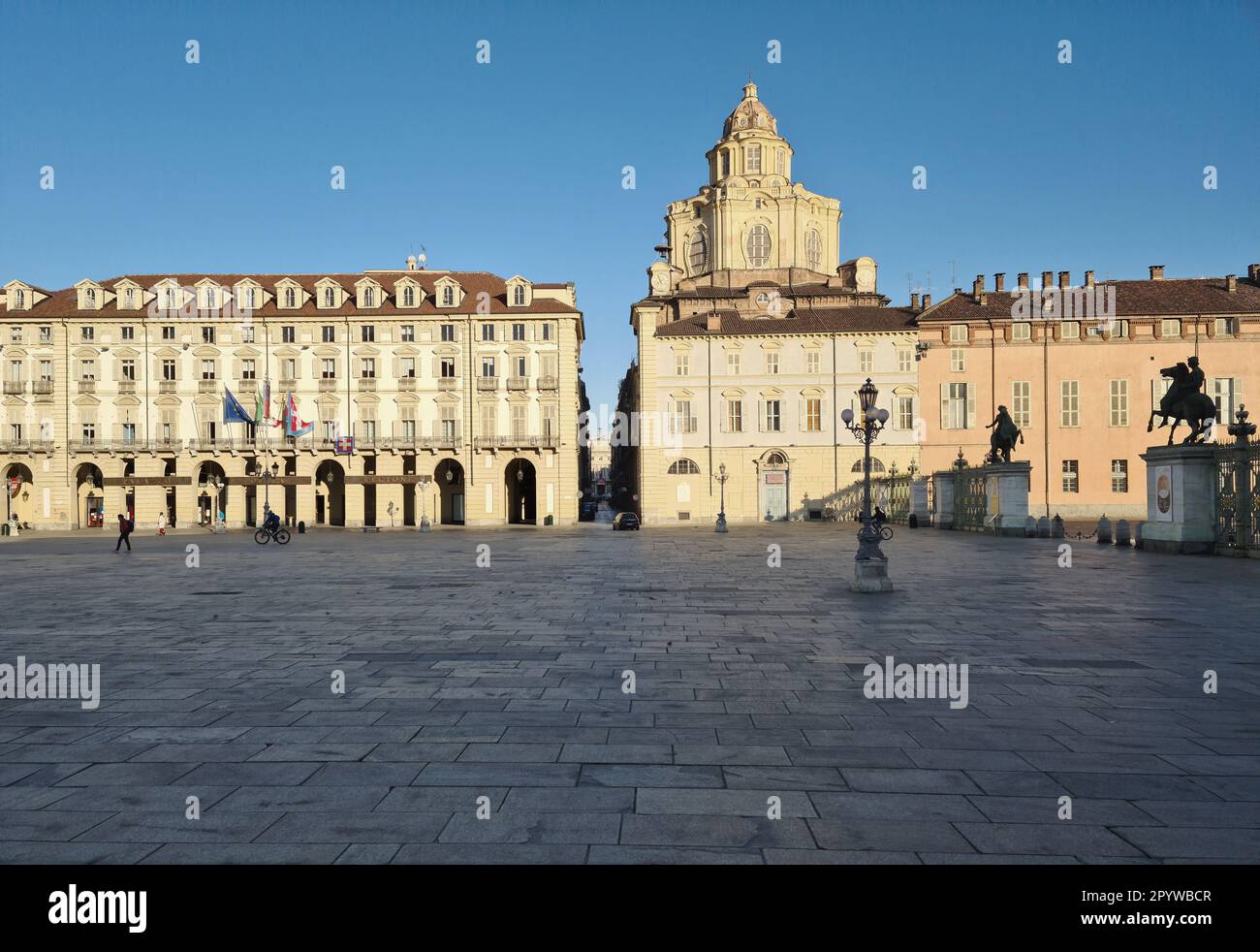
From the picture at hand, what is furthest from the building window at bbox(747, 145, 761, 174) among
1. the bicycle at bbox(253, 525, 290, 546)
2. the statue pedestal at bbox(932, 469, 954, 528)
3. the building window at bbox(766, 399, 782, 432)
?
the bicycle at bbox(253, 525, 290, 546)

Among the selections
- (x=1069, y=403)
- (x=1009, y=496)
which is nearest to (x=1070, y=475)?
(x=1069, y=403)

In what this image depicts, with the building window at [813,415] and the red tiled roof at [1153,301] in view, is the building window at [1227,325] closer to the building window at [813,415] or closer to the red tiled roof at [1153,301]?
the red tiled roof at [1153,301]

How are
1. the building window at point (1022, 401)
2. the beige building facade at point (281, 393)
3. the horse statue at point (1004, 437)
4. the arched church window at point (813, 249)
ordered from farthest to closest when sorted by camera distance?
1. the arched church window at point (813, 249)
2. the beige building facade at point (281, 393)
3. the building window at point (1022, 401)
4. the horse statue at point (1004, 437)

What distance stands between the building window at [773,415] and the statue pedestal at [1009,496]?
1975cm

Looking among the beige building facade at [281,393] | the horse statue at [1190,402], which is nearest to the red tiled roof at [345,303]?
the beige building facade at [281,393]

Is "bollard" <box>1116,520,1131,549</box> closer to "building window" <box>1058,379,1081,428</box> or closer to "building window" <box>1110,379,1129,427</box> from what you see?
"building window" <box>1058,379,1081,428</box>

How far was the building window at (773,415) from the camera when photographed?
174 ft

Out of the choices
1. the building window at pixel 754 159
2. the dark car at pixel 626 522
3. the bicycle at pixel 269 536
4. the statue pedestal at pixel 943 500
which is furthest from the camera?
the building window at pixel 754 159

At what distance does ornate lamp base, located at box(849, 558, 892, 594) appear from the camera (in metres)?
14.3

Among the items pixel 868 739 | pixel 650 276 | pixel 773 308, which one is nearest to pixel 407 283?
pixel 650 276

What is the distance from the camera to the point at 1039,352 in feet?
175

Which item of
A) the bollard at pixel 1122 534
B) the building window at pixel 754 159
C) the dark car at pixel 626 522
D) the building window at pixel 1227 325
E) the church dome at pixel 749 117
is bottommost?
the dark car at pixel 626 522
